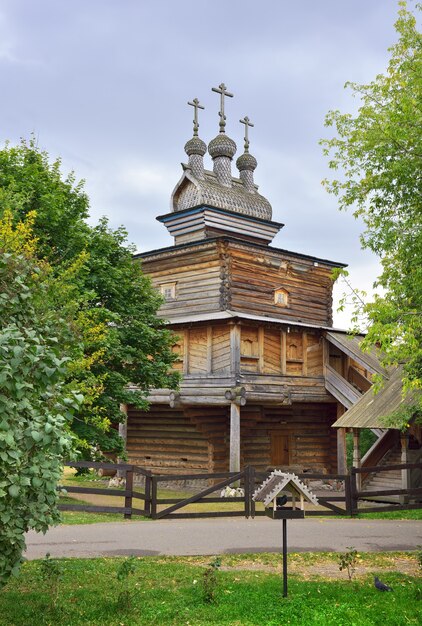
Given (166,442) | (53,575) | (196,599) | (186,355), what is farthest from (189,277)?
(53,575)

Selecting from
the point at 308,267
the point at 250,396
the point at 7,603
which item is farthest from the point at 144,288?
the point at 7,603

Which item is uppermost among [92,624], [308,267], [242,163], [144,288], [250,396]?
[242,163]

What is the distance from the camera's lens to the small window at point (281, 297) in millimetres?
27359

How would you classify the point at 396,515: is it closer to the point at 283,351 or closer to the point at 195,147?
the point at 283,351

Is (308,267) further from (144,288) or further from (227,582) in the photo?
(227,582)

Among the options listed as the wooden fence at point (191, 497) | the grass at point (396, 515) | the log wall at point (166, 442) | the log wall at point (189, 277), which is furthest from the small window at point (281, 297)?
the grass at point (396, 515)

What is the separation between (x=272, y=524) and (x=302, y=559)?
4.29 metres

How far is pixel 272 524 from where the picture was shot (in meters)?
15.7

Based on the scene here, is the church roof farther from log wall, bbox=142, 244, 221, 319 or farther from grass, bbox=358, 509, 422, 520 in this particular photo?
grass, bbox=358, 509, 422, 520

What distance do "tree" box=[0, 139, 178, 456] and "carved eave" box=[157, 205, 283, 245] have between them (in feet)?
30.1

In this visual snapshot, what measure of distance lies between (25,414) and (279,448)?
76.5 feet

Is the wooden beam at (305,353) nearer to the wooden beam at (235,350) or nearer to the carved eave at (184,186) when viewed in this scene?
the wooden beam at (235,350)

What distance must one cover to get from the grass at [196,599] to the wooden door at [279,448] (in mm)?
17903

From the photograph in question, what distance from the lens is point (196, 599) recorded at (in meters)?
8.81
